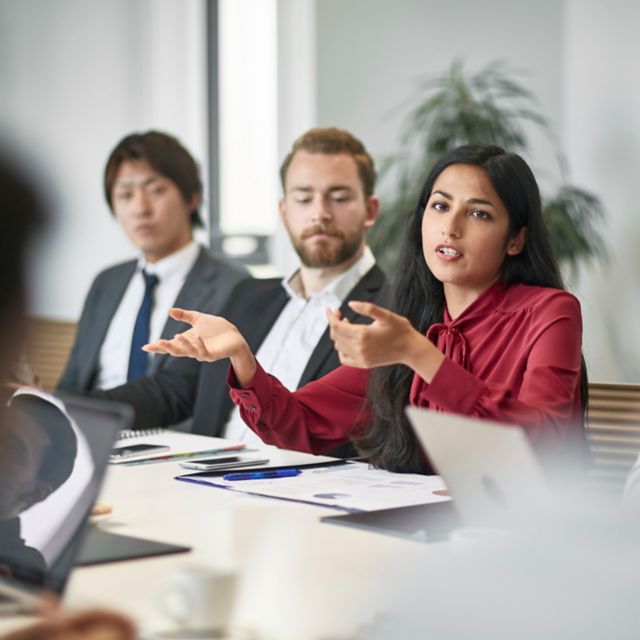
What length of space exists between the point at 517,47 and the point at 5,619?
4.44 metres

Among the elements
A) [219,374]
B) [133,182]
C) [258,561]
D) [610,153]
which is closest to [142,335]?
[133,182]

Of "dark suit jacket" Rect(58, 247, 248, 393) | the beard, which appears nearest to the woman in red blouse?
the beard

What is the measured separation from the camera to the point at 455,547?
1.60 meters

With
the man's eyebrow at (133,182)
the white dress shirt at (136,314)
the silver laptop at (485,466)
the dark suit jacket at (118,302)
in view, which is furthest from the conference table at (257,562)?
the man's eyebrow at (133,182)

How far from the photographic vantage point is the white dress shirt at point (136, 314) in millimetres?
4133

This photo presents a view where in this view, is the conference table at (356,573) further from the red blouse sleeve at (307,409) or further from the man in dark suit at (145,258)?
the man in dark suit at (145,258)

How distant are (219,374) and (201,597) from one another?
2.28m

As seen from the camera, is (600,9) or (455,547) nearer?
(455,547)

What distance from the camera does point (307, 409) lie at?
2703 mm

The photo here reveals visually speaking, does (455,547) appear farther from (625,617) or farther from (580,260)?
(580,260)

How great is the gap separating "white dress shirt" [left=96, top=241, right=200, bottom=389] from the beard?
842 mm

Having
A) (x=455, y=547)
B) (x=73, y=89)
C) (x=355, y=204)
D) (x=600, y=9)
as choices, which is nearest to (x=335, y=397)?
(x=355, y=204)

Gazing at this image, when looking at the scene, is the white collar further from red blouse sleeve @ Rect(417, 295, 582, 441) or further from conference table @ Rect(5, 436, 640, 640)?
conference table @ Rect(5, 436, 640, 640)

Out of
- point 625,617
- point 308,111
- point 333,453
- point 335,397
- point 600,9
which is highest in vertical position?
point 600,9
